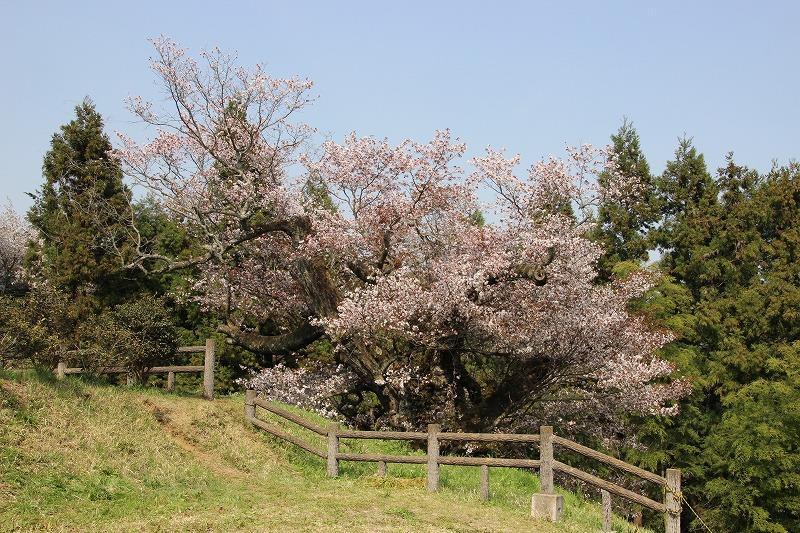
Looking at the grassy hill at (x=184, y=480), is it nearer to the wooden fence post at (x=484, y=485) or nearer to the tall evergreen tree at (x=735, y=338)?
the wooden fence post at (x=484, y=485)

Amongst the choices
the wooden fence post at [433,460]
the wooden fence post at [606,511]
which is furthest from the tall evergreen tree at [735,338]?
the wooden fence post at [433,460]

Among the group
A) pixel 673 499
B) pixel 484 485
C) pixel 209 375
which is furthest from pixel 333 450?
pixel 673 499

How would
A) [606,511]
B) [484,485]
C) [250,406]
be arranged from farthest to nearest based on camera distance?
[250,406] < [484,485] < [606,511]

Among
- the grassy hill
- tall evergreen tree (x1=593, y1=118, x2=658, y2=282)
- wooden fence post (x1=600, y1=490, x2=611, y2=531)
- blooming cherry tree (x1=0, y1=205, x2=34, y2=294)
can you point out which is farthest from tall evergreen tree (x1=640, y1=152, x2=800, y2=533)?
blooming cherry tree (x1=0, y1=205, x2=34, y2=294)

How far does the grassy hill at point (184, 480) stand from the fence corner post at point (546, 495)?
0.29 meters

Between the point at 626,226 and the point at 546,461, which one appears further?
the point at 626,226

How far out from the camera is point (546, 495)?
15945 millimetres

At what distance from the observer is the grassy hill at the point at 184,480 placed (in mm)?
13594

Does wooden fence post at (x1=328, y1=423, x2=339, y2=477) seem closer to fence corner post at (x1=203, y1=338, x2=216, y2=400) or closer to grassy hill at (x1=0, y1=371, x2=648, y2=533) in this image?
grassy hill at (x1=0, y1=371, x2=648, y2=533)

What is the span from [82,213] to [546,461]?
28.4 meters

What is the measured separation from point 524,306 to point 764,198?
18261mm

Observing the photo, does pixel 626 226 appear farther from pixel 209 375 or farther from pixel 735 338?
pixel 209 375

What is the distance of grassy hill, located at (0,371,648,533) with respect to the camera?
44.6ft

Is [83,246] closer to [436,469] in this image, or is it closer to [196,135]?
[196,135]
